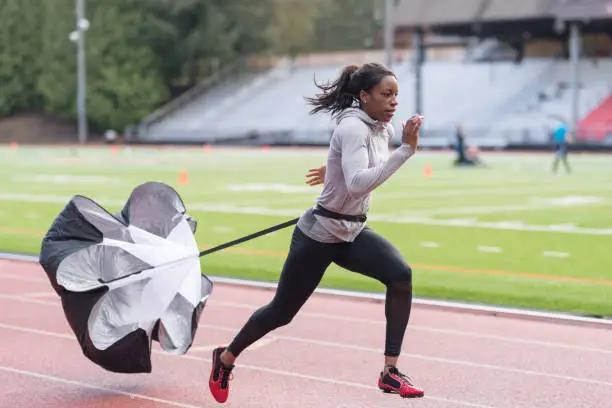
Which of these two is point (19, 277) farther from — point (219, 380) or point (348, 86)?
point (348, 86)

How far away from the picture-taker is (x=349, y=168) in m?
5.80

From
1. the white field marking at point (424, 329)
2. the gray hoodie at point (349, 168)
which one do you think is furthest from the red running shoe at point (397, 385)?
the white field marking at point (424, 329)

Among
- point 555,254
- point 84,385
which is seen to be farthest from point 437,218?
point 84,385

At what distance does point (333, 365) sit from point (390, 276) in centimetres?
142

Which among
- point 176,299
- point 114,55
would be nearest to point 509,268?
point 176,299

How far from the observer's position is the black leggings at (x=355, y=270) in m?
6.01

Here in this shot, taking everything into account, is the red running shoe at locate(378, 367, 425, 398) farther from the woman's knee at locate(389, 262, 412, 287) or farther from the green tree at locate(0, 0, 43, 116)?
the green tree at locate(0, 0, 43, 116)

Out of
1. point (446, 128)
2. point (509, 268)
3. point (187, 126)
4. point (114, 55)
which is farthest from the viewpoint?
point (114, 55)

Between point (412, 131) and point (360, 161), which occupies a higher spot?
point (412, 131)

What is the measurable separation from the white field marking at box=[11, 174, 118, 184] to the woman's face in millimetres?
22120

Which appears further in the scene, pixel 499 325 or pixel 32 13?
pixel 32 13

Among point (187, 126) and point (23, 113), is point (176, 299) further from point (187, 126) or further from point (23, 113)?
point (23, 113)

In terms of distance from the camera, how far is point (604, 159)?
131 feet

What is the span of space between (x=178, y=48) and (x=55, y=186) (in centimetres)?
5036
